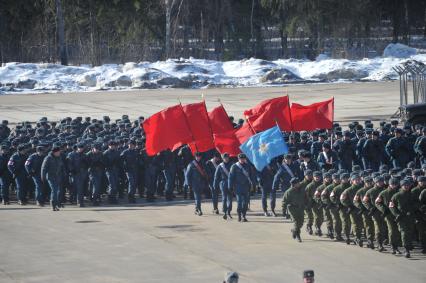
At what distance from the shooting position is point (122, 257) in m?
18.2

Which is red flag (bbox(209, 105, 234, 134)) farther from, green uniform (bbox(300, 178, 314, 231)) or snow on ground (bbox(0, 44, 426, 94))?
snow on ground (bbox(0, 44, 426, 94))

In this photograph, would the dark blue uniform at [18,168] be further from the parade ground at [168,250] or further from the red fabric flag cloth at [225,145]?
the red fabric flag cloth at [225,145]

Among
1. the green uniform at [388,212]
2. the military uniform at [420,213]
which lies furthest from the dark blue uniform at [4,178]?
the military uniform at [420,213]

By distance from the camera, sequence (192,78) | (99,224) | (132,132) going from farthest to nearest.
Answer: (192,78) < (132,132) < (99,224)

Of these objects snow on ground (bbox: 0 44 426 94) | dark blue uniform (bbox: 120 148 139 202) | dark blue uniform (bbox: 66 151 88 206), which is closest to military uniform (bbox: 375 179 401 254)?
dark blue uniform (bbox: 120 148 139 202)

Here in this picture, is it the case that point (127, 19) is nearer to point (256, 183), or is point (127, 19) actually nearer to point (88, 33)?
point (88, 33)

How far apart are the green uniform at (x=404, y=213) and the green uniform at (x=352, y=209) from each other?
2.94ft

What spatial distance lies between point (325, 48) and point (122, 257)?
41.4 m

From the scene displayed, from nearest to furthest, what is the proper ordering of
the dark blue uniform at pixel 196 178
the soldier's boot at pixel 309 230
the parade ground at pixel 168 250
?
→ 1. the parade ground at pixel 168 250
2. the soldier's boot at pixel 309 230
3. the dark blue uniform at pixel 196 178

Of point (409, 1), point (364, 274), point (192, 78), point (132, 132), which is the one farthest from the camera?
point (409, 1)

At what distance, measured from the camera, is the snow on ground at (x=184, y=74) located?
4856cm

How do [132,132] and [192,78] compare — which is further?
[192,78]

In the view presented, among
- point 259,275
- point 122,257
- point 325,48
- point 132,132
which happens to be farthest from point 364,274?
point 325,48

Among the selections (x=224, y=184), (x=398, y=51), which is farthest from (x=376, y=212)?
(x=398, y=51)
